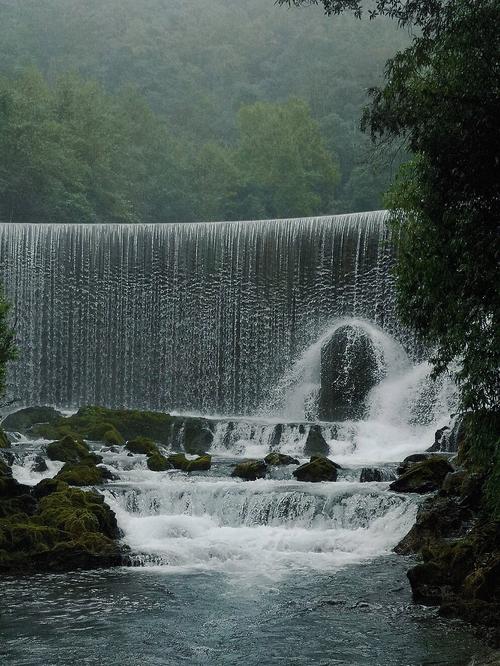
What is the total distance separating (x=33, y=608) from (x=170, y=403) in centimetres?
2273

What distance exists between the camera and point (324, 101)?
76.1m

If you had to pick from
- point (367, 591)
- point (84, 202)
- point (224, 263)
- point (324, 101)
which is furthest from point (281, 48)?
point (367, 591)

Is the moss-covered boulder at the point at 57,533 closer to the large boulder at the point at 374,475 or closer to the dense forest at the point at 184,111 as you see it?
the large boulder at the point at 374,475

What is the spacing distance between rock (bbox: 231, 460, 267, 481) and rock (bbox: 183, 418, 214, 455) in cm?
618

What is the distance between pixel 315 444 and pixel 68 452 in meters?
6.74

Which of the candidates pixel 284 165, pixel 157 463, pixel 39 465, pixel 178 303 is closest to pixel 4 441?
pixel 39 465

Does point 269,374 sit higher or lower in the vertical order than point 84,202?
lower

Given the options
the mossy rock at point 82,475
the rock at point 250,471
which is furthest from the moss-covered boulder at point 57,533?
the rock at point 250,471

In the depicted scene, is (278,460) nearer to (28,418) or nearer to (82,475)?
(82,475)

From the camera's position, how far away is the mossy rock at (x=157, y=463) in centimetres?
2414

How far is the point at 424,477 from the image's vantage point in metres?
20.7

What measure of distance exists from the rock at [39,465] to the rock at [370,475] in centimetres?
728

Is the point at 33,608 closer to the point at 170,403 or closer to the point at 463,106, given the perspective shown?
the point at 463,106

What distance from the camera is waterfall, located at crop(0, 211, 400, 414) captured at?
116ft
